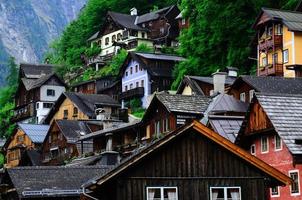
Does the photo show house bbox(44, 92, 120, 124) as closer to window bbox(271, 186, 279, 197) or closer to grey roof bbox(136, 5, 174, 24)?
grey roof bbox(136, 5, 174, 24)

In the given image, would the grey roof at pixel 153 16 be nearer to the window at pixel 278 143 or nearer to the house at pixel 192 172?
the window at pixel 278 143

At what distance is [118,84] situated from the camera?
102438 millimetres

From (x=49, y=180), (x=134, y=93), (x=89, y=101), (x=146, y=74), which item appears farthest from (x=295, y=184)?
(x=134, y=93)

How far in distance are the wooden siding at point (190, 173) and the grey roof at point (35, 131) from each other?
5874 centimetres

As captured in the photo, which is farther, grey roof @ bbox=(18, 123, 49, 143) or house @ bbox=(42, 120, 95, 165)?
grey roof @ bbox=(18, 123, 49, 143)

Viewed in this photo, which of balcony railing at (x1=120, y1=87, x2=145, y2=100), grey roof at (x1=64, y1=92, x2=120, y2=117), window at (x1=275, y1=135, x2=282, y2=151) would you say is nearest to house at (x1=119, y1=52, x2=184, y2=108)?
balcony railing at (x1=120, y1=87, x2=145, y2=100)

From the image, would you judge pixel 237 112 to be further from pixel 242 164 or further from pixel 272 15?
pixel 242 164

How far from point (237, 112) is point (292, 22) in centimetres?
1946

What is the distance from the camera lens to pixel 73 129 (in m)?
77.1

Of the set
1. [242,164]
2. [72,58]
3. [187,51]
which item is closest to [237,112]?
[242,164]

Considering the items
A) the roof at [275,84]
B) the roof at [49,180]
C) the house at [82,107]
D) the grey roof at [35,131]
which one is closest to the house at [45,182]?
the roof at [49,180]

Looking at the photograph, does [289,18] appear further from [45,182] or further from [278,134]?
[45,182]

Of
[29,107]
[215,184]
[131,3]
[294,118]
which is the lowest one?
[215,184]

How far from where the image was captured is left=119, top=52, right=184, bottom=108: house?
95.6 metres
